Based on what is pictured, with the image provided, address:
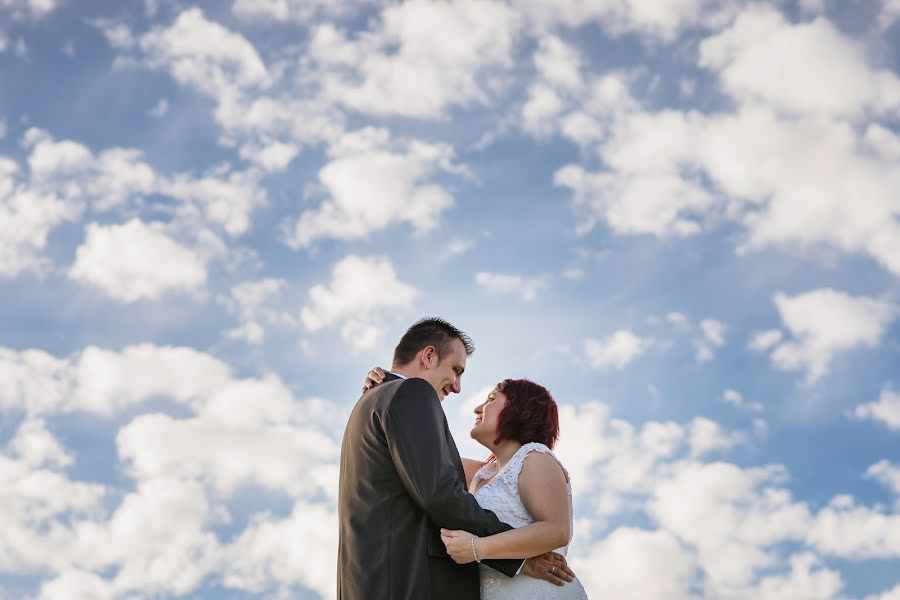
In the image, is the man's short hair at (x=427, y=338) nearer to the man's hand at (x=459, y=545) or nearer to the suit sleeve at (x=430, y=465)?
the suit sleeve at (x=430, y=465)

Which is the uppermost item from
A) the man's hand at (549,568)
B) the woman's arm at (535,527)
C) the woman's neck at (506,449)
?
the woman's neck at (506,449)

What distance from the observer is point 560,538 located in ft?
23.1

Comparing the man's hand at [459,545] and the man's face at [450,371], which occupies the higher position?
the man's face at [450,371]

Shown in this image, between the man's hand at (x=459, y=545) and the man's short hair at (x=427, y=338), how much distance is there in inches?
65.3

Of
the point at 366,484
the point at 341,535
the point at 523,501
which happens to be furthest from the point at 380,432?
the point at 523,501

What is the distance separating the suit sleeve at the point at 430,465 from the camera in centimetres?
638

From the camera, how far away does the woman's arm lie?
645 cm

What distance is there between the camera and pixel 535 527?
22.6ft

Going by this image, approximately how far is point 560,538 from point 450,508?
1111 millimetres

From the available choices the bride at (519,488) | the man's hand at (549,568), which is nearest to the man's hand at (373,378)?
the bride at (519,488)

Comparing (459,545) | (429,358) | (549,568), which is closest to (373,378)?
(429,358)

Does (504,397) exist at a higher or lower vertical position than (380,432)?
higher

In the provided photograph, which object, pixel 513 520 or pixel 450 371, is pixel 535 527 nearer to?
pixel 513 520

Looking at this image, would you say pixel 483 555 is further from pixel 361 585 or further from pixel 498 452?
pixel 498 452
